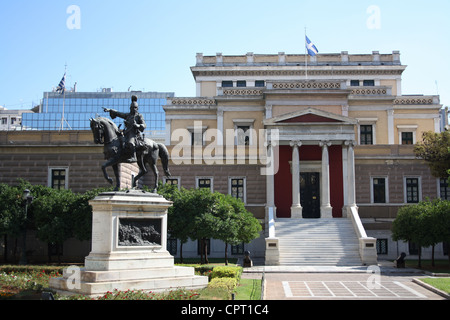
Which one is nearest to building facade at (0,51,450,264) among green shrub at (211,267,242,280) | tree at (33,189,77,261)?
tree at (33,189,77,261)

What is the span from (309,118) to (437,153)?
9.20 meters

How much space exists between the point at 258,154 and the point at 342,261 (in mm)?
11212

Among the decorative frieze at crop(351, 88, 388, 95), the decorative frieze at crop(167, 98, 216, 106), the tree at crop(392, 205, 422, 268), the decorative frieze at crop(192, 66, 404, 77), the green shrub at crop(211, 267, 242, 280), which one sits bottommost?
the green shrub at crop(211, 267, 242, 280)

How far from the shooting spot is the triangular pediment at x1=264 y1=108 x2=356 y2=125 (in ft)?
118

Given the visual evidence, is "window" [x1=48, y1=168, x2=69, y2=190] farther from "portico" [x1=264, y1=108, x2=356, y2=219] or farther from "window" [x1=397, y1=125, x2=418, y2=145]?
"window" [x1=397, y1=125, x2=418, y2=145]

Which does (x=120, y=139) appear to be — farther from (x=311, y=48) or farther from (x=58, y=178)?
(x=311, y=48)

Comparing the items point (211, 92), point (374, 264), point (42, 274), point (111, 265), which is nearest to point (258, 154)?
point (374, 264)

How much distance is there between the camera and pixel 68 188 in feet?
111

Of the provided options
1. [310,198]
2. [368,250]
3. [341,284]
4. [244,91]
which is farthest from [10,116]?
[341,284]

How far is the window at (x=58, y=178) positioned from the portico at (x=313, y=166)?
14.2 meters

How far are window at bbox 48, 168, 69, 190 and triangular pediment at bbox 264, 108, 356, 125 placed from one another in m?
14.4

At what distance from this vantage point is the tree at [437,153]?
34.4 metres

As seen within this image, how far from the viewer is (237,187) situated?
37969mm
